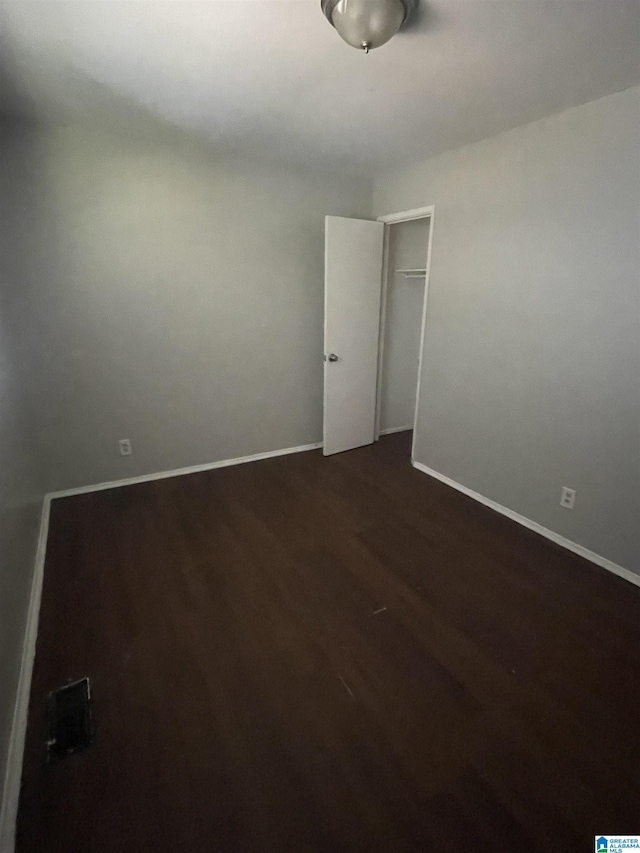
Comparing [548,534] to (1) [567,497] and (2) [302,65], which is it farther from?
(2) [302,65]

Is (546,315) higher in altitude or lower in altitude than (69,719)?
higher

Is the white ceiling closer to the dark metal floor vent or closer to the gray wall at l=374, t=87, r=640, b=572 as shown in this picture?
the gray wall at l=374, t=87, r=640, b=572

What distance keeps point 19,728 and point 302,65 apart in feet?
9.24

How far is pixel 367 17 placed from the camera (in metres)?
1.29

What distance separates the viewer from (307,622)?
1858 mm

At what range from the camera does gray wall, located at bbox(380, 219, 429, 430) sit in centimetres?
374

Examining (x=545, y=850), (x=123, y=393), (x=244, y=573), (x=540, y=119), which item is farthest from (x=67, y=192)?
(x=545, y=850)

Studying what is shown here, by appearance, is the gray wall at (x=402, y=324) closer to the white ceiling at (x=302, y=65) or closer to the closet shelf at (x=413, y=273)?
the closet shelf at (x=413, y=273)

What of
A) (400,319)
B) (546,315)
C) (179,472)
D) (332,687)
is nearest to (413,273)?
(400,319)

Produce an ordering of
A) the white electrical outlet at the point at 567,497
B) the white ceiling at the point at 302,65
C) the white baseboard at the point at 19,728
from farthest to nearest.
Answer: the white electrical outlet at the point at 567,497 → the white ceiling at the point at 302,65 → the white baseboard at the point at 19,728

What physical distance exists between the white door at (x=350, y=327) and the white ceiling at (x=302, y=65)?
886 mm

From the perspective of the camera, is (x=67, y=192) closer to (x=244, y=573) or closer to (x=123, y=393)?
(x=123, y=393)

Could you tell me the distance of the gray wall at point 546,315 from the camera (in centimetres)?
201

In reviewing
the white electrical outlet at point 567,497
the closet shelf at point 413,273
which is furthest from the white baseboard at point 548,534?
the closet shelf at point 413,273
